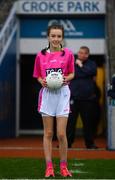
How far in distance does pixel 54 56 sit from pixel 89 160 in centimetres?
245

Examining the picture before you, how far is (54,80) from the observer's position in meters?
7.84

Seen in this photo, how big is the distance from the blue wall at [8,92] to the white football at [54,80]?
7209 millimetres

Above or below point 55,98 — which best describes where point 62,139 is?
below

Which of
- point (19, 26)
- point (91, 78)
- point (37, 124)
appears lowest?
point (37, 124)

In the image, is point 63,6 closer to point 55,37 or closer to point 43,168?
point 43,168

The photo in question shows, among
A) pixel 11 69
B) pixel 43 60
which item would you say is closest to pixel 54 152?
pixel 43 60

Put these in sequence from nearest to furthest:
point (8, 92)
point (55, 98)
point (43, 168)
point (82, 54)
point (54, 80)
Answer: point (54, 80)
point (55, 98)
point (43, 168)
point (82, 54)
point (8, 92)

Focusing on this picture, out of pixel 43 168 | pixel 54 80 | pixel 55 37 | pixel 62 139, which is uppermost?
pixel 55 37

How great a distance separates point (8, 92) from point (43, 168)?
7.14 metres

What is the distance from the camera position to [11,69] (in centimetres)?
1606

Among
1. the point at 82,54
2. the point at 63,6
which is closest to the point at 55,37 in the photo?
→ the point at 82,54

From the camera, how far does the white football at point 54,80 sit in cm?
785

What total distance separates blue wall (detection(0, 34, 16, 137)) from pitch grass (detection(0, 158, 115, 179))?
5.41m

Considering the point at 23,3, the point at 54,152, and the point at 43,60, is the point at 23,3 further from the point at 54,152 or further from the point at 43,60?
the point at 43,60
